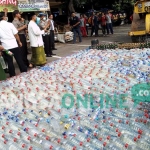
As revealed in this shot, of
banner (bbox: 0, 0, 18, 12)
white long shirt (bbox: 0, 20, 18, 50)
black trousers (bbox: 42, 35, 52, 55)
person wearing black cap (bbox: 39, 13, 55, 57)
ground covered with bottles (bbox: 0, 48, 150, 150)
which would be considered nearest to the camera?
ground covered with bottles (bbox: 0, 48, 150, 150)

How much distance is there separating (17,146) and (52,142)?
1.50 ft

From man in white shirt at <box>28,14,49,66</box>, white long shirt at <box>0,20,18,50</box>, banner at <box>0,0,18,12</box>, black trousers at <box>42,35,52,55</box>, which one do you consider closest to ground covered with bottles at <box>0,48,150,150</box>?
white long shirt at <box>0,20,18,50</box>

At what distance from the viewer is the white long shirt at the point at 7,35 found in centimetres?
636

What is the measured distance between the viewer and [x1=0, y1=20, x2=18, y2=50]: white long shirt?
20.9 ft

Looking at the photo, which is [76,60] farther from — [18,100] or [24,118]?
[24,118]

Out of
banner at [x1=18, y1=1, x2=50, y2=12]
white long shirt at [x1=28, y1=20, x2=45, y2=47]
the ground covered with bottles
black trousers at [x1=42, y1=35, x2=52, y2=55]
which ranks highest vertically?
banner at [x1=18, y1=1, x2=50, y2=12]

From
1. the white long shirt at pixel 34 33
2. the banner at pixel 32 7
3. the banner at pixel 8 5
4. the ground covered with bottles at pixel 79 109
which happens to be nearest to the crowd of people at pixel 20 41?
the white long shirt at pixel 34 33

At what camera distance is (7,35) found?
641cm

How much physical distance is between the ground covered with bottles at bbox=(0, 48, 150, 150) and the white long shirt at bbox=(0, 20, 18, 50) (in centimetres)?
95

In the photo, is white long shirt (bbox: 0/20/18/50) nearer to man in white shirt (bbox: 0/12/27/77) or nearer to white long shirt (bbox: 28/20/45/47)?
man in white shirt (bbox: 0/12/27/77)

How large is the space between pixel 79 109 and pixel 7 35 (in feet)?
11.4

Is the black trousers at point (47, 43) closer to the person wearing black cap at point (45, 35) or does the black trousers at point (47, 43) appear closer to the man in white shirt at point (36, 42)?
the person wearing black cap at point (45, 35)

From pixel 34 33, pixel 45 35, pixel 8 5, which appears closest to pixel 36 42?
pixel 34 33

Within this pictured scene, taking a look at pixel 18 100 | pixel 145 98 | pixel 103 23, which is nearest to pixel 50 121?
pixel 18 100
